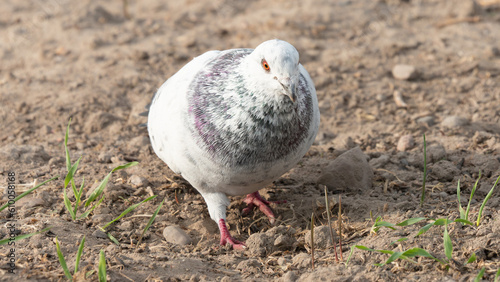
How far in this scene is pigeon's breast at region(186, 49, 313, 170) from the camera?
10.4ft

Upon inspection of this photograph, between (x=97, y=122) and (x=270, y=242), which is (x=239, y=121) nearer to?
(x=270, y=242)

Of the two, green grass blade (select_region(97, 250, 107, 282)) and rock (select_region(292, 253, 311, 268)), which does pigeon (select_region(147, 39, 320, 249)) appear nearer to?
rock (select_region(292, 253, 311, 268))

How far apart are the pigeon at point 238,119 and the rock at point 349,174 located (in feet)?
2.13

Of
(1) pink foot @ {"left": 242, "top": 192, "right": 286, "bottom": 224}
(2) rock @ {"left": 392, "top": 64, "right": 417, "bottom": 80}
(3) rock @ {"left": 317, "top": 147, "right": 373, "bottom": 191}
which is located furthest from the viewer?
(2) rock @ {"left": 392, "top": 64, "right": 417, "bottom": 80}

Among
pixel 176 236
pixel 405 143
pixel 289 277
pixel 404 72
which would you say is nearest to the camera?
pixel 289 277

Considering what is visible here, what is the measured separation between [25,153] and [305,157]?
2.20 m

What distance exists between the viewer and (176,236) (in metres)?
3.52

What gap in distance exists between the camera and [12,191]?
384 centimetres

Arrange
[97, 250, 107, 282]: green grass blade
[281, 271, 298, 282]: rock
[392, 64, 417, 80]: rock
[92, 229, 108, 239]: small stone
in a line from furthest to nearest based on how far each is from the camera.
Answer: [392, 64, 417, 80]: rock, [92, 229, 108, 239]: small stone, [281, 271, 298, 282]: rock, [97, 250, 107, 282]: green grass blade

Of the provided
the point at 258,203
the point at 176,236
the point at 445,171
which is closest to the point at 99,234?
the point at 176,236

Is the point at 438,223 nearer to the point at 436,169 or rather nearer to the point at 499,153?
the point at 436,169

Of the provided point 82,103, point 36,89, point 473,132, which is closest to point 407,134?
point 473,132

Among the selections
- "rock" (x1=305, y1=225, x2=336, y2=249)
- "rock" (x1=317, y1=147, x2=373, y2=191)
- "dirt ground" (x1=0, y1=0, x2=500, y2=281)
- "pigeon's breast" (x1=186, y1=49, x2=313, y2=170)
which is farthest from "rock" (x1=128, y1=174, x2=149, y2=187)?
Result: "rock" (x1=305, y1=225, x2=336, y2=249)

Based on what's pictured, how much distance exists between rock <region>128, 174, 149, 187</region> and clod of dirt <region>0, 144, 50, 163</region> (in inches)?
30.5
